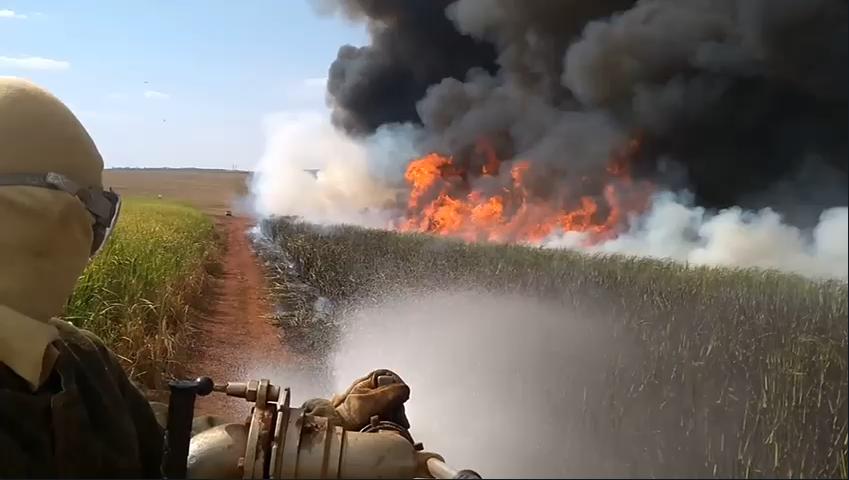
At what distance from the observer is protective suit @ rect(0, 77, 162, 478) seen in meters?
1.57

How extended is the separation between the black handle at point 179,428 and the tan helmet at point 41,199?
1.27 ft

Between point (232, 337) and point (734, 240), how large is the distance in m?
8.89

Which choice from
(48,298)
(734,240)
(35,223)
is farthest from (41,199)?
(734,240)

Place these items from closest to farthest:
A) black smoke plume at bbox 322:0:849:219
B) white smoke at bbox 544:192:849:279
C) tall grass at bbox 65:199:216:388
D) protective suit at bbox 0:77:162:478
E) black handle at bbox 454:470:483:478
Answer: white smoke at bbox 544:192:849:279 < black handle at bbox 454:470:483:478 < black smoke plume at bbox 322:0:849:219 < protective suit at bbox 0:77:162:478 < tall grass at bbox 65:199:216:388

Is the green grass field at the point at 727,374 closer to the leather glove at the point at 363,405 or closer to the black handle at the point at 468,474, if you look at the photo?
the black handle at the point at 468,474

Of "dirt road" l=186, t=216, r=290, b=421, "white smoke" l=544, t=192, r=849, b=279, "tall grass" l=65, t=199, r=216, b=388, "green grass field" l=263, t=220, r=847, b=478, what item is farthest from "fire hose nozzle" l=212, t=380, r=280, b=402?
"tall grass" l=65, t=199, r=216, b=388

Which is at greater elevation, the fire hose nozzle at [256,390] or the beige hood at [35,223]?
the beige hood at [35,223]

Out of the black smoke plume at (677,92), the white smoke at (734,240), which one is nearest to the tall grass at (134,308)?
the black smoke plume at (677,92)

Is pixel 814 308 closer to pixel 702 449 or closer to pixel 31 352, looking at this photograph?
pixel 702 449

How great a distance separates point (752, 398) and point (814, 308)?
0.45 ft

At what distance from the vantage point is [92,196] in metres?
1.77

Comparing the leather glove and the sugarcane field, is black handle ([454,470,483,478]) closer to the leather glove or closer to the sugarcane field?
the sugarcane field

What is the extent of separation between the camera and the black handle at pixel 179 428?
161 centimetres

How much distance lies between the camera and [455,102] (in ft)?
15.5
